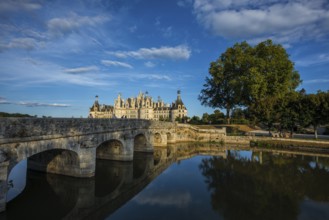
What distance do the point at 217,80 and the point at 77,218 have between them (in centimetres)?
4316

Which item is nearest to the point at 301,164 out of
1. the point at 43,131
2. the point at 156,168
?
the point at 156,168

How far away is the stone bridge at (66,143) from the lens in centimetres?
1171

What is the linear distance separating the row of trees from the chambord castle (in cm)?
4560

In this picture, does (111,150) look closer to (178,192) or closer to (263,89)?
(178,192)

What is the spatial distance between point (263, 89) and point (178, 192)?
111 feet

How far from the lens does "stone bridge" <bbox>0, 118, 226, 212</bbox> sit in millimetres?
11711

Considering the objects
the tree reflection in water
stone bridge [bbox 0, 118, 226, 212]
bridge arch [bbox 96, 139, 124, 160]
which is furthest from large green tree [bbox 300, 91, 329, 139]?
bridge arch [bbox 96, 139, 124, 160]

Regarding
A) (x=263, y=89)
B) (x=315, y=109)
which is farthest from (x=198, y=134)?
(x=315, y=109)

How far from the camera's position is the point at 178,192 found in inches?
667

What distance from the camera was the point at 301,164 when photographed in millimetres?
26453

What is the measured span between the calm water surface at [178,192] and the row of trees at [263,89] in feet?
47.0

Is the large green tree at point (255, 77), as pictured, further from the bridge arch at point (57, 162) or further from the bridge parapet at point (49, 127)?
the bridge arch at point (57, 162)

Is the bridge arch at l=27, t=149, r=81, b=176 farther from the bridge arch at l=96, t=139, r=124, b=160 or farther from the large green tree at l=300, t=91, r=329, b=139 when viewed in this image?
the large green tree at l=300, t=91, r=329, b=139

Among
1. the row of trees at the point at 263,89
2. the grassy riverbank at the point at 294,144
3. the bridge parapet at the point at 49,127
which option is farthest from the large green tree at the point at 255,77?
the bridge parapet at the point at 49,127
